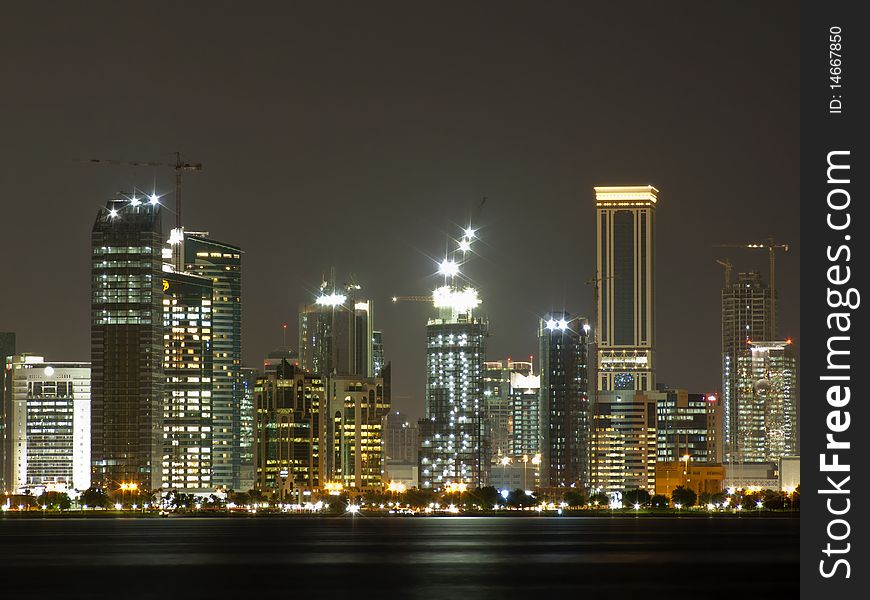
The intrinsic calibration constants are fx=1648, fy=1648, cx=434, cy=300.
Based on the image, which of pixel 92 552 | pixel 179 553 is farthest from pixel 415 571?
pixel 92 552

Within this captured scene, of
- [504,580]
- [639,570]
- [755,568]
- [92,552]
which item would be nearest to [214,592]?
[504,580]

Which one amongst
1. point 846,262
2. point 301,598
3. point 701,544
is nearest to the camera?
point 846,262

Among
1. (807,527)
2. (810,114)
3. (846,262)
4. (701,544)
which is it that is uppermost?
(810,114)

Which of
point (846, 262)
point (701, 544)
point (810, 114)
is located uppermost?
point (810, 114)

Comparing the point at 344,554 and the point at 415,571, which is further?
the point at 344,554

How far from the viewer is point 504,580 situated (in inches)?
4626

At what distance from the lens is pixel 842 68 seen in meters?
52.9

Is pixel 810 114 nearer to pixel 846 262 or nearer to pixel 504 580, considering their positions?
pixel 846 262

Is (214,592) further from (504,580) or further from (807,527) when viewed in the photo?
(807,527)

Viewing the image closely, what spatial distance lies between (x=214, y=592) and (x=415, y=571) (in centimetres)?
2656

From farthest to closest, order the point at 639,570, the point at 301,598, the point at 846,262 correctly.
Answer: the point at 639,570 → the point at 301,598 → the point at 846,262

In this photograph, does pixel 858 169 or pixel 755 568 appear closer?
pixel 858 169

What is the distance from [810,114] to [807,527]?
1313 cm

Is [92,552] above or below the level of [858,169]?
below
